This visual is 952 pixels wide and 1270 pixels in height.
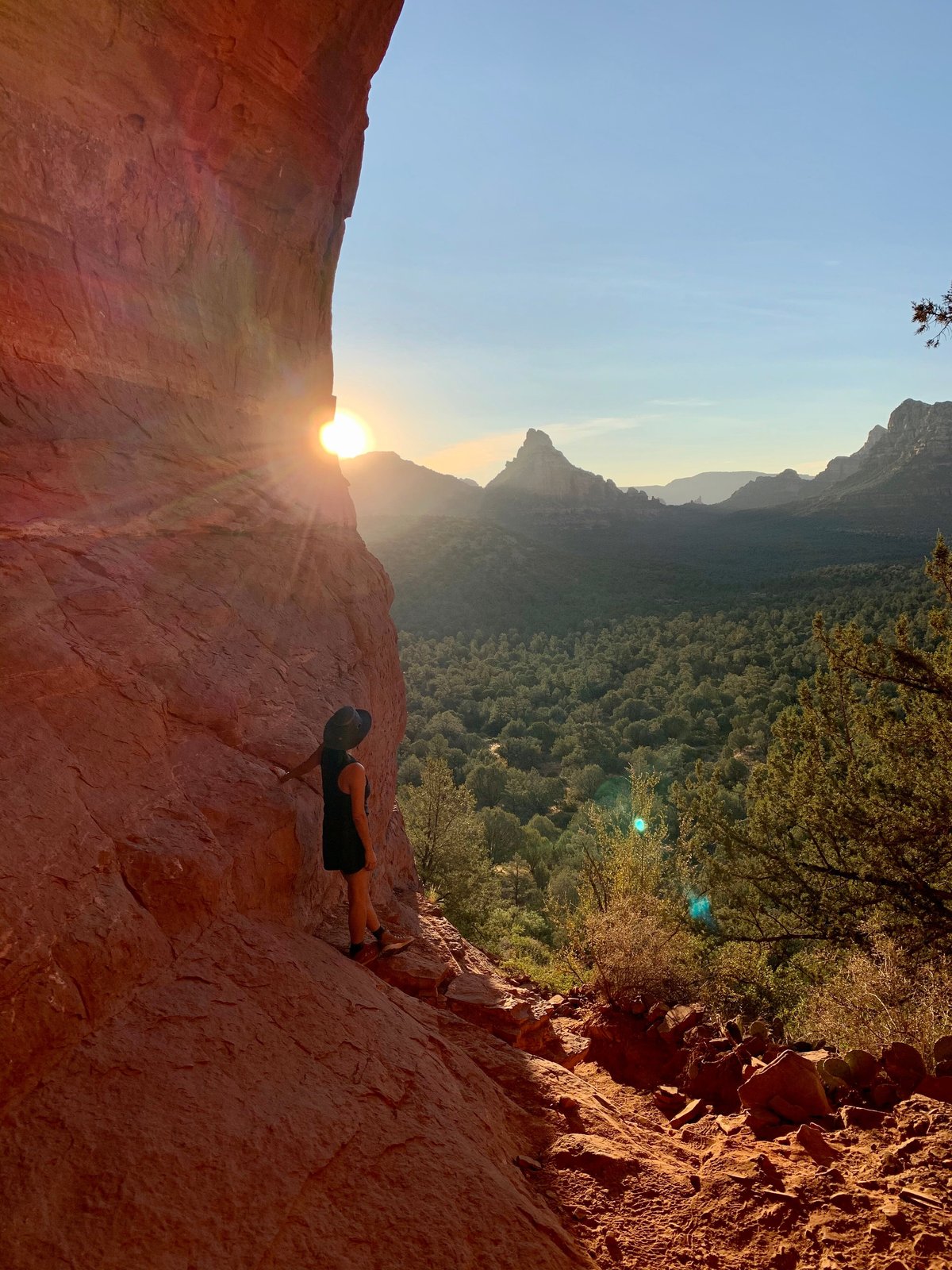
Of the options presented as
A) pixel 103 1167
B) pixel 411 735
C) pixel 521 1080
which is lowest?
pixel 411 735

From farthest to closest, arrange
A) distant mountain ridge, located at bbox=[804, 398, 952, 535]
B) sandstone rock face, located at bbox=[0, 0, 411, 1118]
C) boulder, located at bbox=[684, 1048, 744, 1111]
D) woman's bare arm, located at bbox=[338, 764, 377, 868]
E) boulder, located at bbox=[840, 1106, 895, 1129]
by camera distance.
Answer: distant mountain ridge, located at bbox=[804, 398, 952, 535] < boulder, located at bbox=[684, 1048, 744, 1111] < woman's bare arm, located at bbox=[338, 764, 377, 868] < boulder, located at bbox=[840, 1106, 895, 1129] < sandstone rock face, located at bbox=[0, 0, 411, 1118]

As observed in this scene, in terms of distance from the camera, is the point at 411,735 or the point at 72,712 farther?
the point at 411,735

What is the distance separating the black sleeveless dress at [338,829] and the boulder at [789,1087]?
10.4ft

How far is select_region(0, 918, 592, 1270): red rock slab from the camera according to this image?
2.57 metres

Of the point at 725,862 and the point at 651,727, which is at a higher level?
the point at 725,862

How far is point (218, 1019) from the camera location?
3.45 m

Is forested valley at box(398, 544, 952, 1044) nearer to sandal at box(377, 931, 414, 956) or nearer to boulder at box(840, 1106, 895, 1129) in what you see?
Result: boulder at box(840, 1106, 895, 1129)

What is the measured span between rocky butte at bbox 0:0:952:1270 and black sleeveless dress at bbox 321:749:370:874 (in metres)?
0.29

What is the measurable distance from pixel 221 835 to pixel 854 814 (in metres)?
8.81

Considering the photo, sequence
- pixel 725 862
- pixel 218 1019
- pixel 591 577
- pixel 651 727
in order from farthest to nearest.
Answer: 1. pixel 591 577
2. pixel 651 727
3. pixel 725 862
4. pixel 218 1019

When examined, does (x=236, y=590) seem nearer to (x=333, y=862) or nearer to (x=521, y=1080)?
(x=333, y=862)

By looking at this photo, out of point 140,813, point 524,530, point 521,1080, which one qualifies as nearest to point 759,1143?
point 521,1080

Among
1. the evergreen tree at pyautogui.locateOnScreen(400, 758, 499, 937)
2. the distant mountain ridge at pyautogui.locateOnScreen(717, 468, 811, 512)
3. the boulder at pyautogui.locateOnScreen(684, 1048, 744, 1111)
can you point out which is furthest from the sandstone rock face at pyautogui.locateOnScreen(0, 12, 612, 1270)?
the distant mountain ridge at pyautogui.locateOnScreen(717, 468, 811, 512)

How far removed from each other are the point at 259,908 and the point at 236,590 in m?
2.63
